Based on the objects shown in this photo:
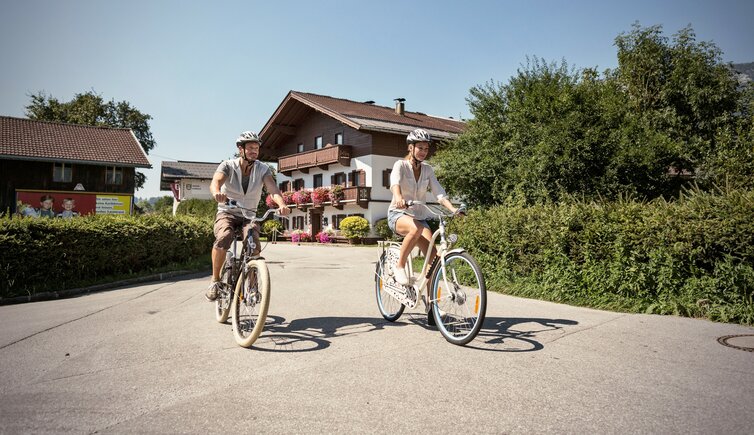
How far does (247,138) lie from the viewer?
529cm

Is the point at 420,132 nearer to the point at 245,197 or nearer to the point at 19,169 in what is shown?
the point at 245,197

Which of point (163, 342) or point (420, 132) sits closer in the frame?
point (163, 342)

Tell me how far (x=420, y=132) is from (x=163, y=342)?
341 centimetres

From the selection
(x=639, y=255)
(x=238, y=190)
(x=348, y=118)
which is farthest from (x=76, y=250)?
(x=348, y=118)

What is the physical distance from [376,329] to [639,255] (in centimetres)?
385

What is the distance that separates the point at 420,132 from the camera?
5.31 m

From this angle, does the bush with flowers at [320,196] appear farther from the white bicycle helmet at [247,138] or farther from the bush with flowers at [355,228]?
the white bicycle helmet at [247,138]

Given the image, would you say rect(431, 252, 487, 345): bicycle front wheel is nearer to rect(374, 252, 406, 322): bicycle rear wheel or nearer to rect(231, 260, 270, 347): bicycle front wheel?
rect(374, 252, 406, 322): bicycle rear wheel

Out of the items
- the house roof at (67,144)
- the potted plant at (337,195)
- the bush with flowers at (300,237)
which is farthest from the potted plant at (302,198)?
the house roof at (67,144)

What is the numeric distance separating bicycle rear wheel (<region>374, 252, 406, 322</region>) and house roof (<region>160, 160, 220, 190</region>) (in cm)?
6367

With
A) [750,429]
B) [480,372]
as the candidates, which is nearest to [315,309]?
[480,372]

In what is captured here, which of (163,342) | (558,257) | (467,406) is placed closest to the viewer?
(467,406)

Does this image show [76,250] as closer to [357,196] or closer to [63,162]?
[357,196]

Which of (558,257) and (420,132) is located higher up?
(420,132)
